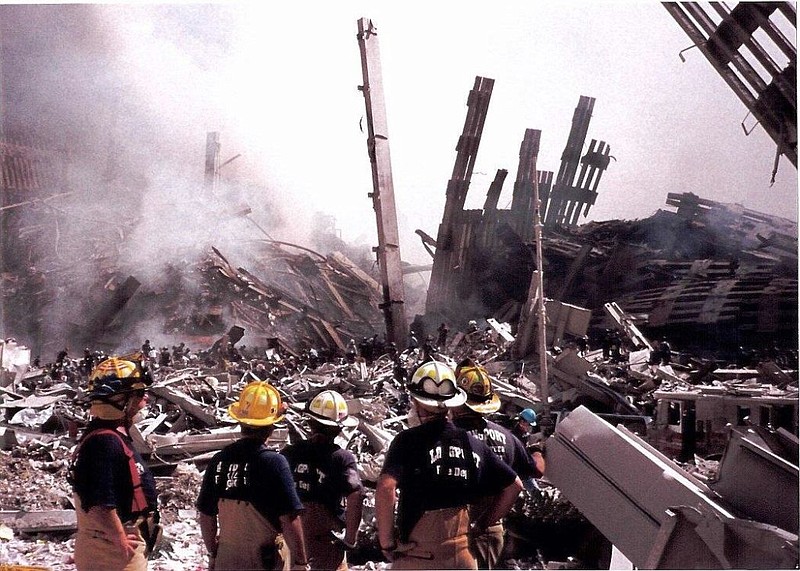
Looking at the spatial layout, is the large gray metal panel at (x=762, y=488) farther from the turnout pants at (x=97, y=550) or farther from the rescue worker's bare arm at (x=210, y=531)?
the turnout pants at (x=97, y=550)

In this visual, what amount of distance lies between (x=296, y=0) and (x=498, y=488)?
14.4 feet

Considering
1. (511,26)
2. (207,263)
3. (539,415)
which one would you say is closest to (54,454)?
(207,263)

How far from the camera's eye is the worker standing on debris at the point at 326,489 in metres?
3.74

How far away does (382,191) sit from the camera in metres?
6.82

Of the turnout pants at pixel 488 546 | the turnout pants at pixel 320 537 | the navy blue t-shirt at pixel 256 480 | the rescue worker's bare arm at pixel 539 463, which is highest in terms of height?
the navy blue t-shirt at pixel 256 480

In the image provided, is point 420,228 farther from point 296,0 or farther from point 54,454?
point 54,454

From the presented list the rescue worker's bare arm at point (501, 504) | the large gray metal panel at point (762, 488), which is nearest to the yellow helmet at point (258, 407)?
the rescue worker's bare arm at point (501, 504)

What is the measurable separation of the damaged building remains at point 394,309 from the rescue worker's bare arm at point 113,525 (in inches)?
85.4

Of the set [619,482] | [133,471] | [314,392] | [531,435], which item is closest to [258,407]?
[133,471]

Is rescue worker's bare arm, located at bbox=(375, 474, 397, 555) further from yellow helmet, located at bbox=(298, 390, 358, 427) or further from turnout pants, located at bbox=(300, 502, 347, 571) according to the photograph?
yellow helmet, located at bbox=(298, 390, 358, 427)

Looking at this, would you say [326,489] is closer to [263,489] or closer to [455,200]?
[263,489]

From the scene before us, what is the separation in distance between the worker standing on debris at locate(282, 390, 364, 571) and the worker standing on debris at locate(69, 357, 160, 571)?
28.7 inches

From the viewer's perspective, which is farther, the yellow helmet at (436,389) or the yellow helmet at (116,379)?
the yellow helmet at (436,389)

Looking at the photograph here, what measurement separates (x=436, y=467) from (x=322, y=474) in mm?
750
